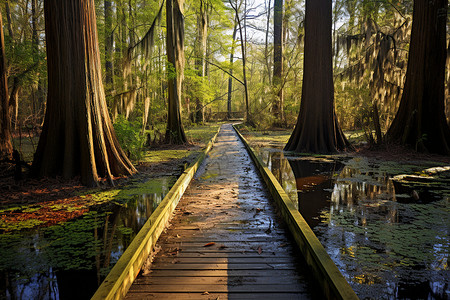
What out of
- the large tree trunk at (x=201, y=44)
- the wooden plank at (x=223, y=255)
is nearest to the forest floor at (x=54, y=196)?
the wooden plank at (x=223, y=255)

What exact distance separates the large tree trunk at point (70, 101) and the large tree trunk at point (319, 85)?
780 centimetres

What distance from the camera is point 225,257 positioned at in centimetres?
333

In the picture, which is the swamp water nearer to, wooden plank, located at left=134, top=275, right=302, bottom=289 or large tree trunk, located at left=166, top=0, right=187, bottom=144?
wooden plank, located at left=134, top=275, right=302, bottom=289

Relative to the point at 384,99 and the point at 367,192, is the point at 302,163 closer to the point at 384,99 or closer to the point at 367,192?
the point at 367,192

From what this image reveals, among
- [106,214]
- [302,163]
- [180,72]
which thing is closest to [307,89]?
[302,163]

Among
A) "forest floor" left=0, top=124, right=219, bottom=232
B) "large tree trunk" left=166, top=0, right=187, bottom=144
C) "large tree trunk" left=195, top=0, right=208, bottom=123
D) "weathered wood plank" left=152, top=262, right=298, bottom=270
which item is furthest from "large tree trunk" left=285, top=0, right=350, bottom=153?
"weathered wood plank" left=152, top=262, right=298, bottom=270

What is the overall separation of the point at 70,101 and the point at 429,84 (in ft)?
35.4

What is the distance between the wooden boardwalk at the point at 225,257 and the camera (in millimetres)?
2680

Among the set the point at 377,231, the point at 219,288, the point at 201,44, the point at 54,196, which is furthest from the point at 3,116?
the point at 201,44

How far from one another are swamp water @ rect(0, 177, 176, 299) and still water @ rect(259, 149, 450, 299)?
7.90 feet

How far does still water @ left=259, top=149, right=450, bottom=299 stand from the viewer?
2713mm

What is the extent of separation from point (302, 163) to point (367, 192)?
3492 mm

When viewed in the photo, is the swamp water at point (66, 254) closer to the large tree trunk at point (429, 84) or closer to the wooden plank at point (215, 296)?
the wooden plank at point (215, 296)

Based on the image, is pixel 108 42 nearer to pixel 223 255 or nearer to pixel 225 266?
pixel 223 255
